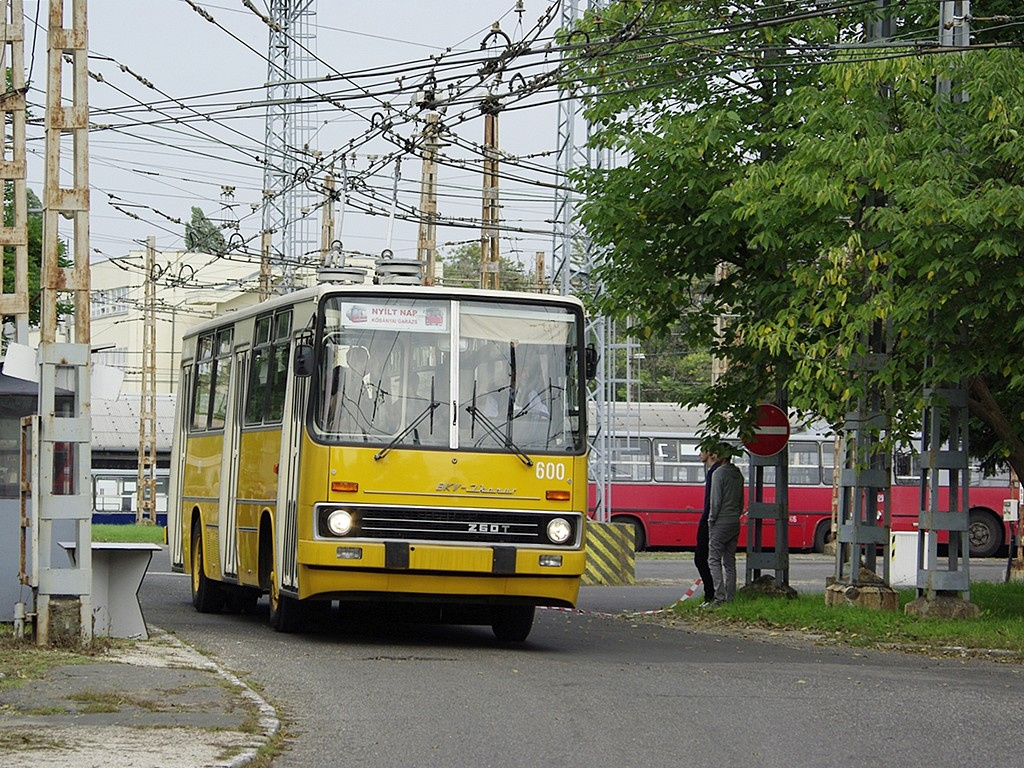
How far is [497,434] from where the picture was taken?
15.9m

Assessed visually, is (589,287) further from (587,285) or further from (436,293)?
(436,293)

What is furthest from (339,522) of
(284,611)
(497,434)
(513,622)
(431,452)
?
(513,622)

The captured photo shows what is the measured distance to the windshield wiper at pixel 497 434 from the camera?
51.8ft

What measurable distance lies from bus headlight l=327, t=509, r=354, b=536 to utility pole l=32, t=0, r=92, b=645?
Answer: 82.8 inches

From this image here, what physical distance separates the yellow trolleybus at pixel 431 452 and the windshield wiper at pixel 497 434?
0.01 metres

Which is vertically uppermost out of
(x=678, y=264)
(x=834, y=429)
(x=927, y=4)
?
(x=927, y=4)

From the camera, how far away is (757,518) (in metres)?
22.9

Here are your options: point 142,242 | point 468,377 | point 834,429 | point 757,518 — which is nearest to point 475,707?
point 468,377

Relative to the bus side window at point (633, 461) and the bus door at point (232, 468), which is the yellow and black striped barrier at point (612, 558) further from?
the bus side window at point (633, 461)

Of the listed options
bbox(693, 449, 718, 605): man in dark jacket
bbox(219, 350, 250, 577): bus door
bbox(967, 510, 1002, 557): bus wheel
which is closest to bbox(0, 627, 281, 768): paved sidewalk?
bbox(219, 350, 250, 577): bus door

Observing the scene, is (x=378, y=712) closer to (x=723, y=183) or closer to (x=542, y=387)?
(x=542, y=387)

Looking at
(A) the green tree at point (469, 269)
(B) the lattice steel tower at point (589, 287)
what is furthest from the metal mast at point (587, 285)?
(A) the green tree at point (469, 269)

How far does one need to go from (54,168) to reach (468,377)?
3917mm

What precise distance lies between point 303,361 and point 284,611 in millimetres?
2841
